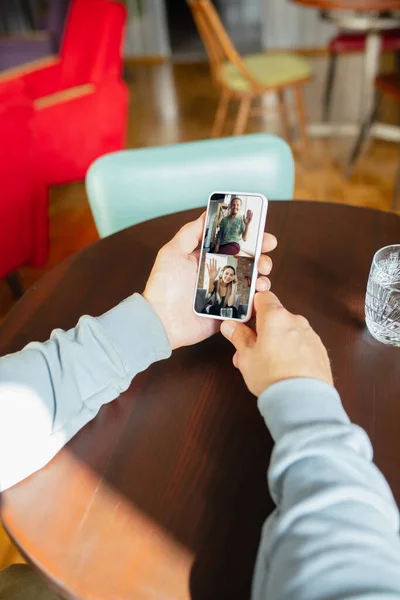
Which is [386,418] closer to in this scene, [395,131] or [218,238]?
[218,238]

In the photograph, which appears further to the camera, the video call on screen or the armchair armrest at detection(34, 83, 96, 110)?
the armchair armrest at detection(34, 83, 96, 110)

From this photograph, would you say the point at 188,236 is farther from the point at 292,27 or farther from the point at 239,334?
the point at 292,27

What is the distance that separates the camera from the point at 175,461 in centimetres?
50

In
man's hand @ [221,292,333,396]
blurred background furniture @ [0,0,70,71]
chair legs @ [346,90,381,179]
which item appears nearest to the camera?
man's hand @ [221,292,333,396]

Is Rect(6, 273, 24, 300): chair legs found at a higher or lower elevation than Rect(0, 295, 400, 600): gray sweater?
lower

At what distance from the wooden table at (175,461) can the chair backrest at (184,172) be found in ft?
0.92

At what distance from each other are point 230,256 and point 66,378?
0.26 metres

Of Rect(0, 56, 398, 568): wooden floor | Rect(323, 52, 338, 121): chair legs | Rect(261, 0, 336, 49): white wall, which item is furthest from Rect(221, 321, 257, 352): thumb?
Rect(261, 0, 336, 49): white wall

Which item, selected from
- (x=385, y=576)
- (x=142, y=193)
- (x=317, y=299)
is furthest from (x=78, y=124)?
(x=385, y=576)

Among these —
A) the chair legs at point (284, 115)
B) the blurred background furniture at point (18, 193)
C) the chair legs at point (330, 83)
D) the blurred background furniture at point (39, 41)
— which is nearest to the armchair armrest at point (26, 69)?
the blurred background furniture at point (39, 41)

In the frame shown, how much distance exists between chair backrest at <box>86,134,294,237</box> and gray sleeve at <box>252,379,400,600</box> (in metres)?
0.61

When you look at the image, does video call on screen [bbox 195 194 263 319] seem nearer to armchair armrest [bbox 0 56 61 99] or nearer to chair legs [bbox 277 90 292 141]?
chair legs [bbox 277 90 292 141]

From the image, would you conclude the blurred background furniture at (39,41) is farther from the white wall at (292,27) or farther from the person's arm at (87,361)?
the person's arm at (87,361)

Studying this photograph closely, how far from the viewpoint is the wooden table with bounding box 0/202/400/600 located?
1.38ft
